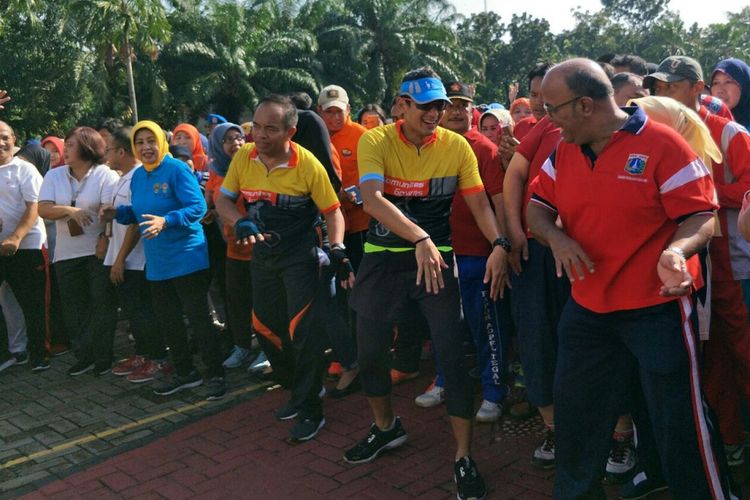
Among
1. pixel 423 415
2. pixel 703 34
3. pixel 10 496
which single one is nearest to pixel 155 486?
pixel 10 496

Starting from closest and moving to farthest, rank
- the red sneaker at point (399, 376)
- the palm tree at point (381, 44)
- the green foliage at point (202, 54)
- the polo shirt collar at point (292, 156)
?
the polo shirt collar at point (292, 156), the red sneaker at point (399, 376), the green foliage at point (202, 54), the palm tree at point (381, 44)

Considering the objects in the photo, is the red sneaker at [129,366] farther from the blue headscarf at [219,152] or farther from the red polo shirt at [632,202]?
the red polo shirt at [632,202]

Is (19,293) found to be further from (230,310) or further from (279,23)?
(279,23)

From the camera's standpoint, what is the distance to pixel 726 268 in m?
3.66

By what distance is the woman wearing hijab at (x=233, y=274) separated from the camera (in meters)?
6.07

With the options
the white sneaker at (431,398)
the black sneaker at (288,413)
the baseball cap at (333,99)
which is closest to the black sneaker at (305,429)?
the black sneaker at (288,413)

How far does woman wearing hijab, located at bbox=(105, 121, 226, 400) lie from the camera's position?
560 centimetres

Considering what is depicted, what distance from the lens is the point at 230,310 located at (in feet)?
20.7

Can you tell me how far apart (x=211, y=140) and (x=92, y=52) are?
27.0 metres

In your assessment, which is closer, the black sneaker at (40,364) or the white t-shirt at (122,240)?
the white t-shirt at (122,240)

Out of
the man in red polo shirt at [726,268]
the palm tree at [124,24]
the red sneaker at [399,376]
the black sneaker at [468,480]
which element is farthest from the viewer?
the palm tree at [124,24]

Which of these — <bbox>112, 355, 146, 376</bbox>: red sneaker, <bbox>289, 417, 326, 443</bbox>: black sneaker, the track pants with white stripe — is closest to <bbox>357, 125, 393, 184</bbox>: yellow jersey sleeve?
Result: the track pants with white stripe

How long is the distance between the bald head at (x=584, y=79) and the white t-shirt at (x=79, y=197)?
4.50m

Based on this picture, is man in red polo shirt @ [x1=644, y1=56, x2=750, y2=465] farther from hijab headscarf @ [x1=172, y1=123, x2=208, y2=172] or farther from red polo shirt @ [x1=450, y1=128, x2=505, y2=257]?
hijab headscarf @ [x1=172, y1=123, x2=208, y2=172]
